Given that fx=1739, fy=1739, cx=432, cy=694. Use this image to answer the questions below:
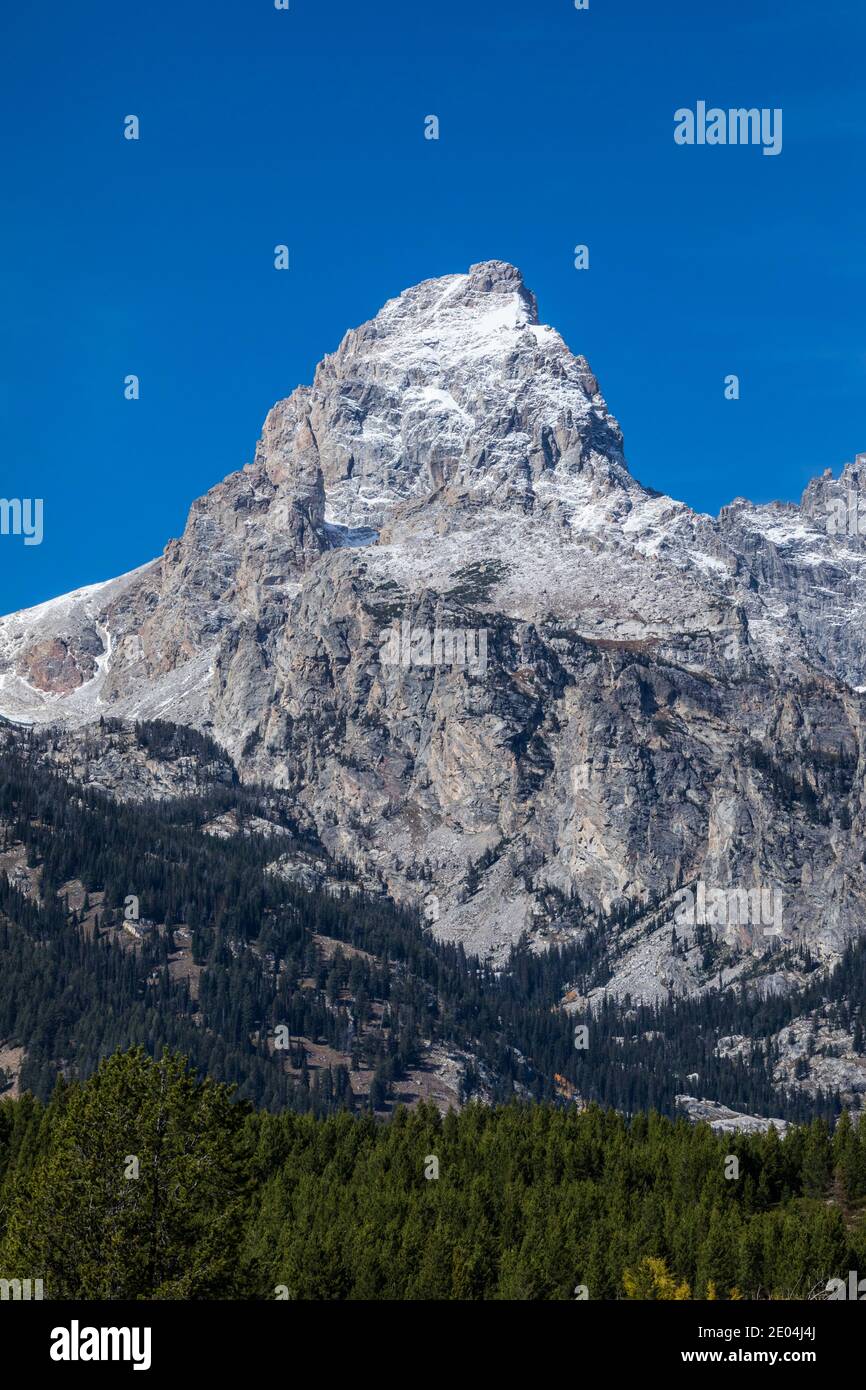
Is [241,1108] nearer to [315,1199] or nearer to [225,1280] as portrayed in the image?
[225,1280]

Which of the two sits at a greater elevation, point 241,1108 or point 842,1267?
point 241,1108

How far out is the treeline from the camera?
3482 inches

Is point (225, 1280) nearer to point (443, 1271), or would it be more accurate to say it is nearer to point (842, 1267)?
point (443, 1271)

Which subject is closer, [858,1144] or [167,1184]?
[167,1184]

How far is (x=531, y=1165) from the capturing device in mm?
185875

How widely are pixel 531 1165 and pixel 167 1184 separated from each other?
332ft

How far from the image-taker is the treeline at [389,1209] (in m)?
88.4

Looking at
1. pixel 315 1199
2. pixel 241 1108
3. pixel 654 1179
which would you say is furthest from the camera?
pixel 654 1179

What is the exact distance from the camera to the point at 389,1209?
6191 inches
